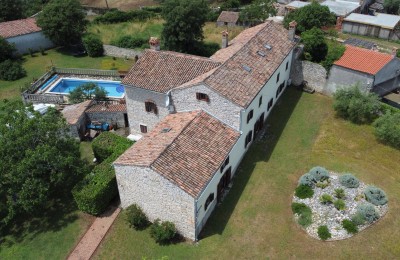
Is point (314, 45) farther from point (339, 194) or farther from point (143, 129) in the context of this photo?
point (143, 129)

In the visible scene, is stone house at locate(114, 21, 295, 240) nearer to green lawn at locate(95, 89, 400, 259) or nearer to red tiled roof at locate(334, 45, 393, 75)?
green lawn at locate(95, 89, 400, 259)

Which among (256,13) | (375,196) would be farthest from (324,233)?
(256,13)

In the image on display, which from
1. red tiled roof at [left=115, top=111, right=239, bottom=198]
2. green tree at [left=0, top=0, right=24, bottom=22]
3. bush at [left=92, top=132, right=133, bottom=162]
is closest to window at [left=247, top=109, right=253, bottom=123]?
red tiled roof at [left=115, top=111, right=239, bottom=198]

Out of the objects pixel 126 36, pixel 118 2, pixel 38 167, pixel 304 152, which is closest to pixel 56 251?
pixel 38 167

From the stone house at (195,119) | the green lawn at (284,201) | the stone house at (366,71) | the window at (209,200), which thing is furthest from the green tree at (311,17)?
the window at (209,200)

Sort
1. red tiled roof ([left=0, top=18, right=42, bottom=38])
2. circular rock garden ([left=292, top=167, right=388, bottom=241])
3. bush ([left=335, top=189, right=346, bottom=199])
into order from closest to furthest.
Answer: circular rock garden ([left=292, top=167, right=388, bottom=241]) < bush ([left=335, top=189, right=346, bottom=199]) < red tiled roof ([left=0, top=18, right=42, bottom=38])

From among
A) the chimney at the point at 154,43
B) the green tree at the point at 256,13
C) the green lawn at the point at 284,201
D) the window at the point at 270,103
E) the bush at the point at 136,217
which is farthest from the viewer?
the green tree at the point at 256,13

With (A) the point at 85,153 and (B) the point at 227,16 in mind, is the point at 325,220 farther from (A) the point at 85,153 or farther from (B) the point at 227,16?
(B) the point at 227,16

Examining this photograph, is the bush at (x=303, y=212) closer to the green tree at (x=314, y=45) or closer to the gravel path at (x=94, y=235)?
the gravel path at (x=94, y=235)
